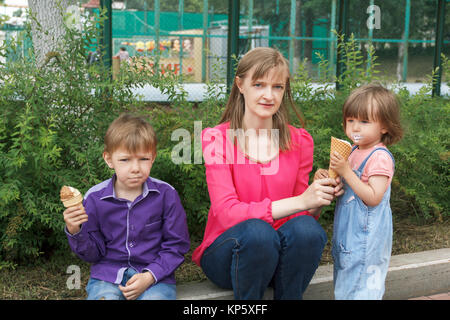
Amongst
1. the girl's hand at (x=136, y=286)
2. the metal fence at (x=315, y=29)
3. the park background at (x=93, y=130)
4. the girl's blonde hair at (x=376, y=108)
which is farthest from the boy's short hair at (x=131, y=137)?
the metal fence at (x=315, y=29)

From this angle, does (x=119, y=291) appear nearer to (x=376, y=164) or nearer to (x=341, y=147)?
(x=341, y=147)

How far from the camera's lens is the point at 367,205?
2342mm

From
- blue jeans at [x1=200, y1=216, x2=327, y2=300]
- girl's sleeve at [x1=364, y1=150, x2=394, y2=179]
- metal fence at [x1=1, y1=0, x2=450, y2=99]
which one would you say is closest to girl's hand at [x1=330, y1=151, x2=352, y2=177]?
girl's sleeve at [x1=364, y1=150, x2=394, y2=179]

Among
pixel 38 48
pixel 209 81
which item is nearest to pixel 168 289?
pixel 209 81

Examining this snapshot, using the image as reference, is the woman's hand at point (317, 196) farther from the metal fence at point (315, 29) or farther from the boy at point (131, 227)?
the metal fence at point (315, 29)

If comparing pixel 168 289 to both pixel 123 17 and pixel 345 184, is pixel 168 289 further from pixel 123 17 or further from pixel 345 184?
pixel 123 17

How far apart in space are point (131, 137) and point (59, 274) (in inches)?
45.1

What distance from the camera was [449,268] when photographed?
3.23 metres

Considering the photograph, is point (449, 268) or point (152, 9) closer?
point (449, 268)

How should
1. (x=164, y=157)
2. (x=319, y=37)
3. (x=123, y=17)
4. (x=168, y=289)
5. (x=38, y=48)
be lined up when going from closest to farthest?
(x=168, y=289) → (x=164, y=157) → (x=38, y=48) → (x=123, y=17) → (x=319, y=37)

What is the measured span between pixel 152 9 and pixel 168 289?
9515 millimetres

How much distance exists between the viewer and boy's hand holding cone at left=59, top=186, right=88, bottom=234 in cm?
212

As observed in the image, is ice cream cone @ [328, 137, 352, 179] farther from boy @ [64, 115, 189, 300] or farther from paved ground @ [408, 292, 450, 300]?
paved ground @ [408, 292, 450, 300]

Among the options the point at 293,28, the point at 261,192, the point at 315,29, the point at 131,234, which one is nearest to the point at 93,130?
the point at 131,234
